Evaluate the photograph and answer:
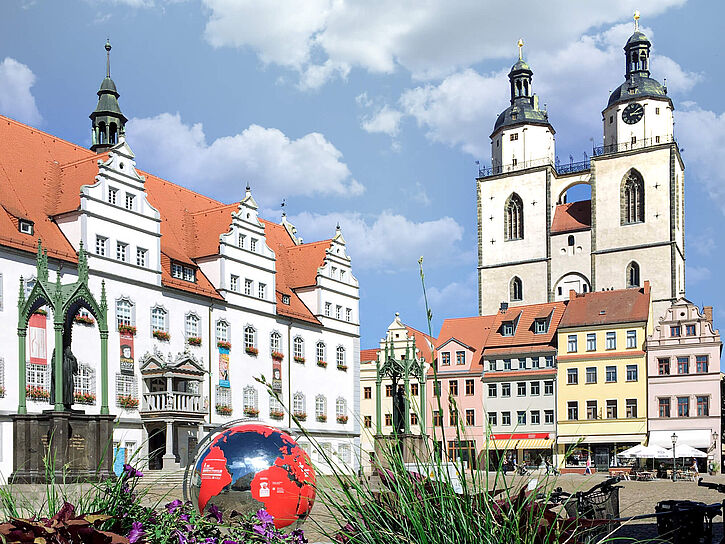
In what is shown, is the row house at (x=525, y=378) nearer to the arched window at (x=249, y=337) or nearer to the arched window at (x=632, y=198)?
the arched window at (x=632, y=198)

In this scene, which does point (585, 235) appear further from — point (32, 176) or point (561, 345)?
point (32, 176)

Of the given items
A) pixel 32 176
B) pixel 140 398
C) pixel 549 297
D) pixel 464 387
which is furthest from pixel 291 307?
pixel 549 297

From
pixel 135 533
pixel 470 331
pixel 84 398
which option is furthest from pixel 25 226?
pixel 470 331

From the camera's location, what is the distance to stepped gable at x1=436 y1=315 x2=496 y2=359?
2463 inches

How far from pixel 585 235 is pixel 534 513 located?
71583 mm

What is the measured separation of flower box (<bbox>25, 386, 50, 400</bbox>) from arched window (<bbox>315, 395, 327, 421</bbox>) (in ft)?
54.8

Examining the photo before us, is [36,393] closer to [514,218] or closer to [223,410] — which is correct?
[223,410]

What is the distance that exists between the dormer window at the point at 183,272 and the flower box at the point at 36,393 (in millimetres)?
8892

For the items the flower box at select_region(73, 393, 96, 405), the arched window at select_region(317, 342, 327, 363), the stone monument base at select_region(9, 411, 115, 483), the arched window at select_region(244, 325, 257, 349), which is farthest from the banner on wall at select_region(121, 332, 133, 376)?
the arched window at select_region(317, 342, 327, 363)

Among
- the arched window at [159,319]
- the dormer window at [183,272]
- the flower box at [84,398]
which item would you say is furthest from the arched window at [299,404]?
the flower box at [84,398]

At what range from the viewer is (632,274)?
229 ft

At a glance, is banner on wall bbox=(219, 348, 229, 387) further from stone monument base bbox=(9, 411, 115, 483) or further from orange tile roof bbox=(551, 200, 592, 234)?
orange tile roof bbox=(551, 200, 592, 234)

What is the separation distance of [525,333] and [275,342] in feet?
77.7

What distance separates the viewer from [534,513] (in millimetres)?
3912
